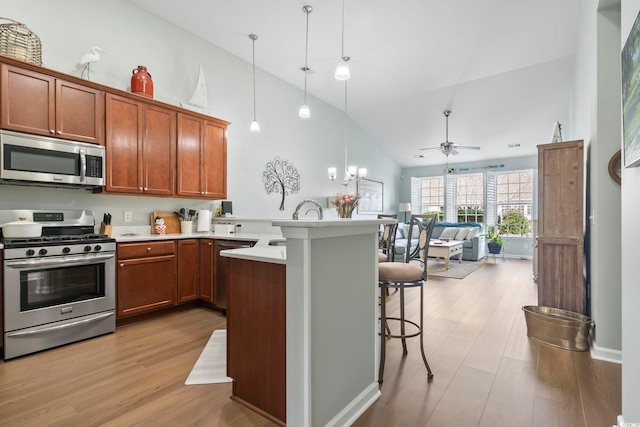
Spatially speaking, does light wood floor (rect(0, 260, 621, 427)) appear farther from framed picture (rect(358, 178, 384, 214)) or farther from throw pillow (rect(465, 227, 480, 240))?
framed picture (rect(358, 178, 384, 214))

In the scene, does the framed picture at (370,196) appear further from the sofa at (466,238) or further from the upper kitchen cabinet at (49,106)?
the upper kitchen cabinet at (49,106)

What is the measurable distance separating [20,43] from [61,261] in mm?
1834

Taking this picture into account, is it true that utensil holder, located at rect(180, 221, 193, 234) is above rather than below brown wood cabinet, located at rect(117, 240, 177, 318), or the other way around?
above

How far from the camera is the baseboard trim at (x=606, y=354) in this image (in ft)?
7.50

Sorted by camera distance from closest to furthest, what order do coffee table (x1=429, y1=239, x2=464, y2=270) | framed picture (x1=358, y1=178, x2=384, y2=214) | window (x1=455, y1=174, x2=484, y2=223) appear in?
coffee table (x1=429, y1=239, x2=464, y2=270) < framed picture (x1=358, y1=178, x2=384, y2=214) < window (x1=455, y1=174, x2=484, y2=223)

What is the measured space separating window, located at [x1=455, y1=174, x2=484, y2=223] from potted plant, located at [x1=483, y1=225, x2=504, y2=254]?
0.45 metres

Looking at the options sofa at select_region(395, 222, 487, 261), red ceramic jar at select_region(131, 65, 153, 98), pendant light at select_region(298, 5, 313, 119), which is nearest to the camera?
red ceramic jar at select_region(131, 65, 153, 98)

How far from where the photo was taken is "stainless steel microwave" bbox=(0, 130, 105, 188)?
8.21ft

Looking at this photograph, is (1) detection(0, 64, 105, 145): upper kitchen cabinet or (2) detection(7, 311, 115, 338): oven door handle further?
(1) detection(0, 64, 105, 145): upper kitchen cabinet

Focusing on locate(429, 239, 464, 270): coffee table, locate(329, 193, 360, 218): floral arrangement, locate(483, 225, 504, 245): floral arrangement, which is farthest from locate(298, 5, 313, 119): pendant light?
locate(483, 225, 504, 245): floral arrangement

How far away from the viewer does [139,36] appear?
11.8ft

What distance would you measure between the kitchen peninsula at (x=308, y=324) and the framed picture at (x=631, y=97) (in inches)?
44.1

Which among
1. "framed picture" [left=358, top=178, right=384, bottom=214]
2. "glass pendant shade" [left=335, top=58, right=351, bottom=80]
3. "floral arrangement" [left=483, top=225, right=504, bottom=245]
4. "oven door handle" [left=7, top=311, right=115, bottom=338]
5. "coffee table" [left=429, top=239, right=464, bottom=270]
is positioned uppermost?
"glass pendant shade" [left=335, top=58, right=351, bottom=80]

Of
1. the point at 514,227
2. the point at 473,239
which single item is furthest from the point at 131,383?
the point at 514,227
